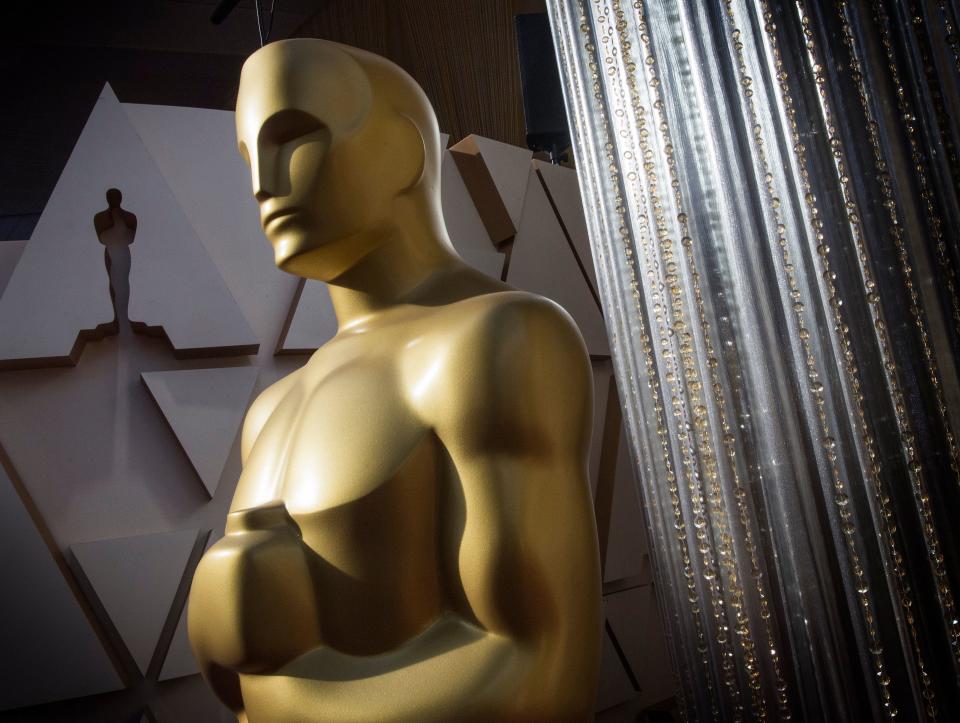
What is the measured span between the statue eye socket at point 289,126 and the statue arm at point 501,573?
0.35 m

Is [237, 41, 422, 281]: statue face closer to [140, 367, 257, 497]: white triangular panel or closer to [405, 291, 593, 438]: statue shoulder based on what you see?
[405, 291, 593, 438]: statue shoulder

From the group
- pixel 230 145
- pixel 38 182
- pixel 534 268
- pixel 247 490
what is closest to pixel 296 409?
pixel 247 490

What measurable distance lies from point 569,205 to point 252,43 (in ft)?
4.17

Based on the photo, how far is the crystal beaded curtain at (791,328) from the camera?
598 millimetres

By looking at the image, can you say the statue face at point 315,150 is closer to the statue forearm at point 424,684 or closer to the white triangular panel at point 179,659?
the statue forearm at point 424,684

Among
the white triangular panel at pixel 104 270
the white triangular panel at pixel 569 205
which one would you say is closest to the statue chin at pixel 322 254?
the white triangular panel at pixel 104 270

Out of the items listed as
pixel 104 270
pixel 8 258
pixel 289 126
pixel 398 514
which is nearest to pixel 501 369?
pixel 398 514

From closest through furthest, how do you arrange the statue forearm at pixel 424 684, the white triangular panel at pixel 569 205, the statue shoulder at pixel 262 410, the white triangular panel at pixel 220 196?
the statue forearm at pixel 424 684
the statue shoulder at pixel 262 410
the white triangular panel at pixel 220 196
the white triangular panel at pixel 569 205

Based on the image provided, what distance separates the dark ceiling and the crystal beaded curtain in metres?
1.88

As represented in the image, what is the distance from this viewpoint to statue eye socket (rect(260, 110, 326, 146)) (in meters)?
1.11

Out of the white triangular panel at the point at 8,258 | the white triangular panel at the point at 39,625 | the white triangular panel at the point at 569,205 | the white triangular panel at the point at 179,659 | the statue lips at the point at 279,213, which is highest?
the white triangular panel at the point at 569,205

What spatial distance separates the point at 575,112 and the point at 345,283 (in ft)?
1.52

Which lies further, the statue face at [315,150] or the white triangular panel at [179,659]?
the white triangular panel at [179,659]

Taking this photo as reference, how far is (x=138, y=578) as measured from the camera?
1692mm
